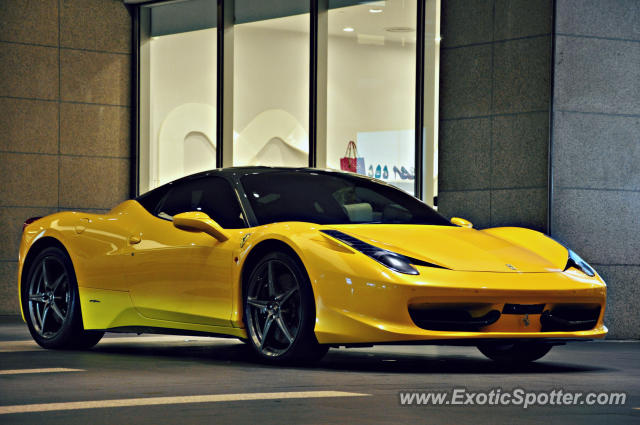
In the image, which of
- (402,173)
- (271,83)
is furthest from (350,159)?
(271,83)

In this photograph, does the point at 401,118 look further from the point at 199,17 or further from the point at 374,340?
the point at 374,340

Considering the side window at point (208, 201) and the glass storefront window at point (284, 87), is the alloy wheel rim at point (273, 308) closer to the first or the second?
the side window at point (208, 201)

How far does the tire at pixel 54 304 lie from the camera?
8.54m

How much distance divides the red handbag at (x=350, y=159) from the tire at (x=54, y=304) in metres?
5.47

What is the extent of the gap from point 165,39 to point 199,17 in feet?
2.01

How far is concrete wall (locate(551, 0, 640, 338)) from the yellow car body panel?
3302 mm

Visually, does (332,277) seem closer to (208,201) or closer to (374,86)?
(208,201)

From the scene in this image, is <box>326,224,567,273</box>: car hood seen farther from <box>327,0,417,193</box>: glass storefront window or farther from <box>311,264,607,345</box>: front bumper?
<box>327,0,417,193</box>: glass storefront window

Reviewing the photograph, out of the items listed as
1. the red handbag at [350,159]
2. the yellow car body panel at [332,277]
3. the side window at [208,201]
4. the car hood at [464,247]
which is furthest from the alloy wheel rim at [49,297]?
the red handbag at [350,159]

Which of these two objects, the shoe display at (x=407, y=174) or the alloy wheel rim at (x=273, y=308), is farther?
the shoe display at (x=407, y=174)

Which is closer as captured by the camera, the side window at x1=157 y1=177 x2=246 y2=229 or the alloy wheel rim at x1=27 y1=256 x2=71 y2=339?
the side window at x1=157 y1=177 x2=246 y2=229

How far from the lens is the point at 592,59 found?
37.2ft

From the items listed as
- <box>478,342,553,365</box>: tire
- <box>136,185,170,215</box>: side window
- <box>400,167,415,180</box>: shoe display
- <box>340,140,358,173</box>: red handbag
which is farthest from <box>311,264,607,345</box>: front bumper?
<box>340,140,358,173</box>: red handbag

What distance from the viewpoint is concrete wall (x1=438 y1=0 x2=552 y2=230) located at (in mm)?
11297
